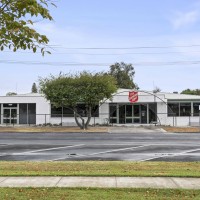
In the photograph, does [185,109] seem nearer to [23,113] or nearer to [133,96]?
[133,96]

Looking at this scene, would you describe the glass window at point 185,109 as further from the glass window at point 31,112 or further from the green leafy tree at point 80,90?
the glass window at point 31,112

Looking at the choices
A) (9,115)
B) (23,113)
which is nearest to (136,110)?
(23,113)

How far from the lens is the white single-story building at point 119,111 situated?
1845 inches

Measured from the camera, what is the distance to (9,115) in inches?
1925

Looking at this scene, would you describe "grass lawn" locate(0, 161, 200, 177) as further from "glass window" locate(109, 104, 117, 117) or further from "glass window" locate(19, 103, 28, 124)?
"glass window" locate(19, 103, 28, 124)

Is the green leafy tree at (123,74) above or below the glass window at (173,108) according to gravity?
above

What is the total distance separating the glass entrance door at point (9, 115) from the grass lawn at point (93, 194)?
41502mm

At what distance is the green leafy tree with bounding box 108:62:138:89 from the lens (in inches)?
3415

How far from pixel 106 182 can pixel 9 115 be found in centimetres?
4136

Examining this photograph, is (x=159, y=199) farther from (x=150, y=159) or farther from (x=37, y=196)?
(x=150, y=159)

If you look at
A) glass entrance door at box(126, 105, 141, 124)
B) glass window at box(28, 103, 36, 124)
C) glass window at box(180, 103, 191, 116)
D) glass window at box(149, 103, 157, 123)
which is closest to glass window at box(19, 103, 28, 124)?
glass window at box(28, 103, 36, 124)

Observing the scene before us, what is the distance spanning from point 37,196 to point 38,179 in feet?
7.39

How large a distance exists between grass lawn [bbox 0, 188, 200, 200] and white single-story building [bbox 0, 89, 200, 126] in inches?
1493

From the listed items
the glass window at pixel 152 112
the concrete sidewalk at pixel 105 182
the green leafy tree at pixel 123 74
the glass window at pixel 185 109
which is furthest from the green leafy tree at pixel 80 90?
the green leafy tree at pixel 123 74
